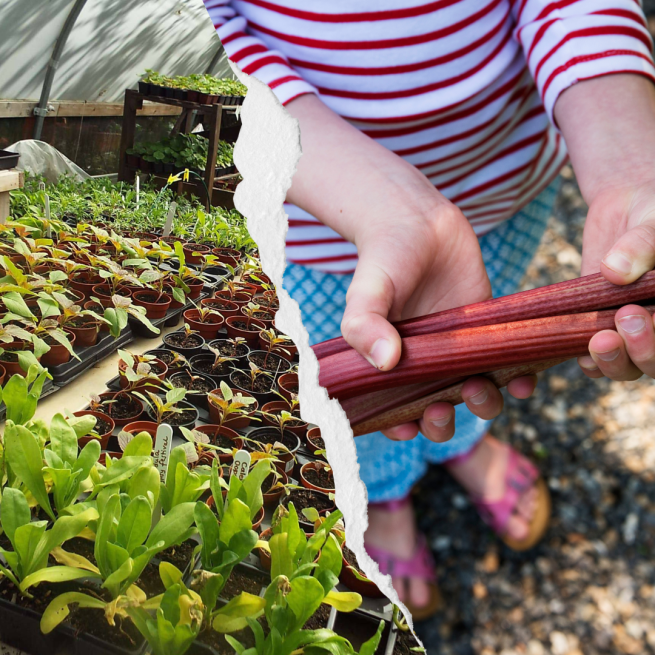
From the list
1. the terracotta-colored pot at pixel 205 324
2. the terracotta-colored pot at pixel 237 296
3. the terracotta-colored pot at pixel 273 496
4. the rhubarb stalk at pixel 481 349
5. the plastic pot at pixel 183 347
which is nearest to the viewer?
the rhubarb stalk at pixel 481 349

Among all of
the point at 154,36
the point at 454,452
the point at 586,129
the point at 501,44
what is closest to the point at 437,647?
the point at 454,452

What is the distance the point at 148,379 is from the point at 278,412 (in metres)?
0.28

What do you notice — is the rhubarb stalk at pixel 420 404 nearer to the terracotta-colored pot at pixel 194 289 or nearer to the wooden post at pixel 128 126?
the terracotta-colored pot at pixel 194 289

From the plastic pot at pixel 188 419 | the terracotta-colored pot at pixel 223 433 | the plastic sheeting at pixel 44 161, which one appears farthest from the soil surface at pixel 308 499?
the plastic sheeting at pixel 44 161

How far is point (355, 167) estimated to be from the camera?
1.01 feet

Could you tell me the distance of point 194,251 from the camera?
1.97 m

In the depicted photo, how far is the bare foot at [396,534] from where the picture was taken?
401mm

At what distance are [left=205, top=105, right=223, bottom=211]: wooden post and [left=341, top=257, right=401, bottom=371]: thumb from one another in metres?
2.62

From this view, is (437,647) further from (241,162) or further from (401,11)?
(401,11)

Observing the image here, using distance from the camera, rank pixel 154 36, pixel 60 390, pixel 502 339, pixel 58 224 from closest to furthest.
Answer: pixel 502 339
pixel 60 390
pixel 58 224
pixel 154 36

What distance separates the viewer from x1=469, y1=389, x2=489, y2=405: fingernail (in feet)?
0.96

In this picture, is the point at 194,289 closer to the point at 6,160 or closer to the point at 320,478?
the point at 6,160

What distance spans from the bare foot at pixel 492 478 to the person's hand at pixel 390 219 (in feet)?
0.21

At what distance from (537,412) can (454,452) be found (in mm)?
176
